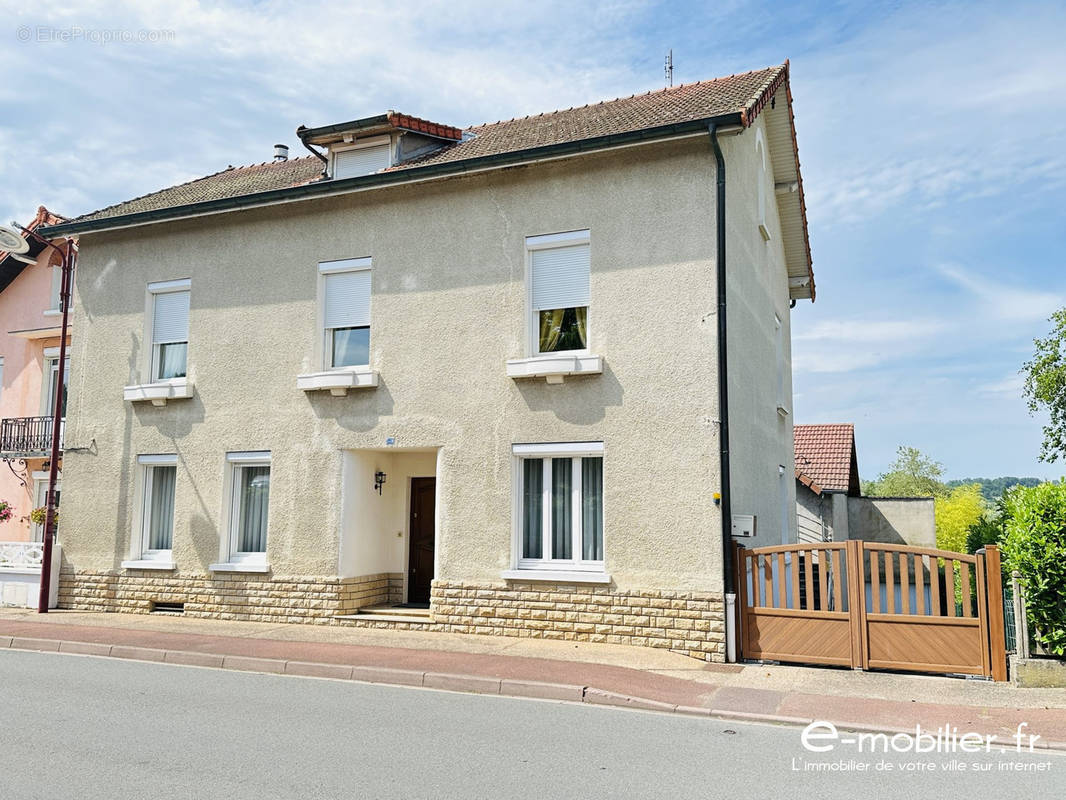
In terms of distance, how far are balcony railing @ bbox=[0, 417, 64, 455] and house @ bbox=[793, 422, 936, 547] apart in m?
18.4

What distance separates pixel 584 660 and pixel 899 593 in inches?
149

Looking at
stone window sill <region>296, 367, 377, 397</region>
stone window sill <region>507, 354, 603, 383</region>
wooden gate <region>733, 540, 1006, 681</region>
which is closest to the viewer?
wooden gate <region>733, 540, 1006, 681</region>

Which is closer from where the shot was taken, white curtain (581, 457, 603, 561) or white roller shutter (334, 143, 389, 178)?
white curtain (581, 457, 603, 561)

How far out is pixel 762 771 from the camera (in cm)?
637

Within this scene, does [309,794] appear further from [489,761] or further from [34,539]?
[34,539]

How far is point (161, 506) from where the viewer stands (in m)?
15.3

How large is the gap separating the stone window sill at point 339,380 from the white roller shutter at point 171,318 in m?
2.89

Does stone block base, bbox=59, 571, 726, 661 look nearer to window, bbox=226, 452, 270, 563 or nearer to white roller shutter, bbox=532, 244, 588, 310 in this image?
window, bbox=226, 452, 270, 563

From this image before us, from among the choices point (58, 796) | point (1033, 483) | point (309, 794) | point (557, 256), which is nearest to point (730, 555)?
point (1033, 483)

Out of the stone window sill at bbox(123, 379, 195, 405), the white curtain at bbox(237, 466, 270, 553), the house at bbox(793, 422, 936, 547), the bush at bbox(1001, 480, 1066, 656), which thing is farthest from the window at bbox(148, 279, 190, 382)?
the house at bbox(793, 422, 936, 547)

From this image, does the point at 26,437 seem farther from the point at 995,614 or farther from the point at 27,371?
the point at 995,614

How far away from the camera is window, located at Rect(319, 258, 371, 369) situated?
1391cm

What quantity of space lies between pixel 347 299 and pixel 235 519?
410cm

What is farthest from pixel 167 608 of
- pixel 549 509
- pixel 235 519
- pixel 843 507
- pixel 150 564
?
pixel 843 507
